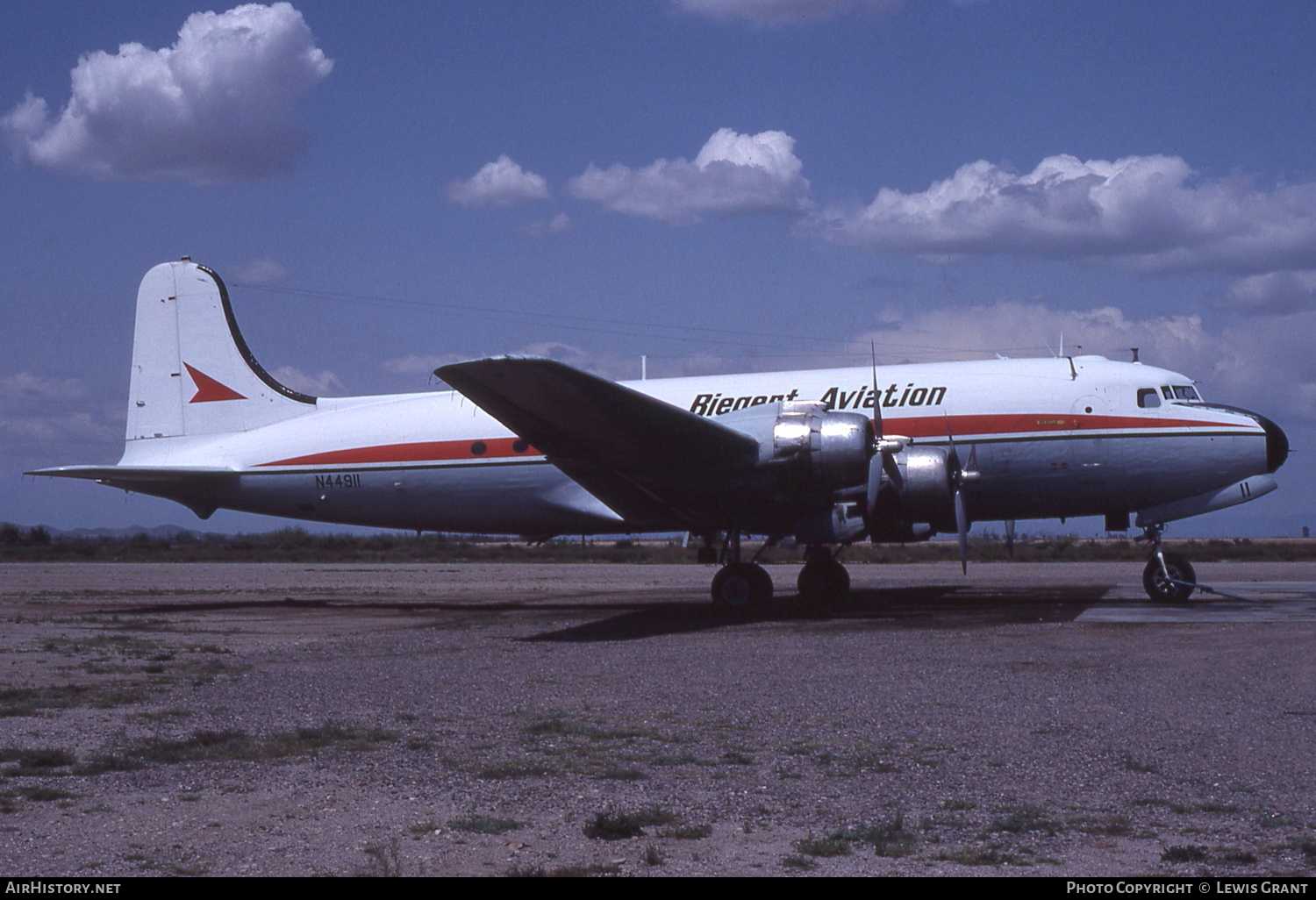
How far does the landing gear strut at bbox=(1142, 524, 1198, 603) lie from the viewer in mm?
18922

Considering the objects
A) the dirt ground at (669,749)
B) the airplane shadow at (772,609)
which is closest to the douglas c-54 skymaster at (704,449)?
the airplane shadow at (772,609)

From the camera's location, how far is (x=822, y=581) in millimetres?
21000

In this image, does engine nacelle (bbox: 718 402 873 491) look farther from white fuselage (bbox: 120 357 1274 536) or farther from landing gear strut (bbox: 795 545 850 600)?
landing gear strut (bbox: 795 545 850 600)

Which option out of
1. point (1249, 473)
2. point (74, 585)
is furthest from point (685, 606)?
point (74, 585)

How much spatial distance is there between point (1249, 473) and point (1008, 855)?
15.6 metres

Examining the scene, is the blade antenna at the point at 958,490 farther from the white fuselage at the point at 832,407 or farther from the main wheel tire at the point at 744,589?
the main wheel tire at the point at 744,589

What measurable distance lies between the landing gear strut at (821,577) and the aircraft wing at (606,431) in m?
3.66

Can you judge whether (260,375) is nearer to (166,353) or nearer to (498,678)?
(166,353)

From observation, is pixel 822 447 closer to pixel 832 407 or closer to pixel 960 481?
Answer: pixel 960 481

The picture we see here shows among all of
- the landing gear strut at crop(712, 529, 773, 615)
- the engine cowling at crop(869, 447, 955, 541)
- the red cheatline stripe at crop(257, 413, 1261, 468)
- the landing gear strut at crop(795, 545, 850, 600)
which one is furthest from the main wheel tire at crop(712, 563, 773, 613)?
the red cheatline stripe at crop(257, 413, 1261, 468)

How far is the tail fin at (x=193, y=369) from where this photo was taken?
918 inches

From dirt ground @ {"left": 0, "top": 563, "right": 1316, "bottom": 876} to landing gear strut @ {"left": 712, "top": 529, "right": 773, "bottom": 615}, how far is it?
4.53ft

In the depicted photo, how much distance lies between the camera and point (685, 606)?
814 inches
